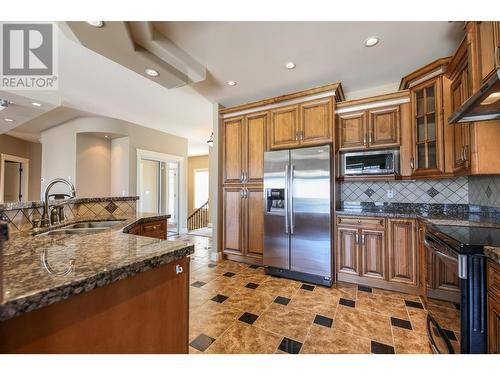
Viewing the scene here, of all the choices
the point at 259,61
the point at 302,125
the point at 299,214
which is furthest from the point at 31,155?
the point at 299,214

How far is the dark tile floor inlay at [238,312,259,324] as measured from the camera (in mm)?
1836

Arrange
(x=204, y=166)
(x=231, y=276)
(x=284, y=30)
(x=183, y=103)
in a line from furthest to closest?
(x=204, y=166) → (x=183, y=103) → (x=231, y=276) → (x=284, y=30)

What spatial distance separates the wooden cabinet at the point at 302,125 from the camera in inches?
105

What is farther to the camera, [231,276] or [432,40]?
[231,276]

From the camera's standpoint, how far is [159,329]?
864 millimetres

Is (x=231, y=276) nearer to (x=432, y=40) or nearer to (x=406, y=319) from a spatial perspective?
(x=406, y=319)

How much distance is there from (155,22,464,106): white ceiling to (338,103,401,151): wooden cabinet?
0.47m

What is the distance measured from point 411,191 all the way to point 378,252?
3.14ft

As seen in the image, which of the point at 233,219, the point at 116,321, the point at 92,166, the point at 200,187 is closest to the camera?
the point at 116,321

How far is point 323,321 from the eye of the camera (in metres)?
1.83

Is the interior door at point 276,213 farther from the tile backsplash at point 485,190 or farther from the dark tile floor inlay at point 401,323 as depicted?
the tile backsplash at point 485,190

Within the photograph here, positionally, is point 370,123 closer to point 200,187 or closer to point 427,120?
point 427,120
